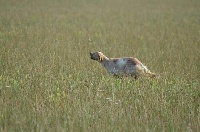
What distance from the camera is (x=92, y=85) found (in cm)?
685

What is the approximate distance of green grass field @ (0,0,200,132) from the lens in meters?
5.14

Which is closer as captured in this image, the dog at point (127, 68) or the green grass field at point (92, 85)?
the green grass field at point (92, 85)

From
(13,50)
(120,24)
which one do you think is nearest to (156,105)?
(13,50)

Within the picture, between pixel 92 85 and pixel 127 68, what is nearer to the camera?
pixel 92 85

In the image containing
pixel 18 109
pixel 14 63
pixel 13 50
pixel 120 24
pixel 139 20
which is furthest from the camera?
pixel 139 20

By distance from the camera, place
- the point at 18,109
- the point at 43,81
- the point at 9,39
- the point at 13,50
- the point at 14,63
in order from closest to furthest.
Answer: the point at 18,109 < the point at 43,81 < the point at 14,63 < the point at 13,50 < the point at 9,39

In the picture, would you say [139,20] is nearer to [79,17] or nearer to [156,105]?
[79,17]

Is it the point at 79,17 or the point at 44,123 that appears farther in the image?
the point at 79,17

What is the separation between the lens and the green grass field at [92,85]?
5.14 meters

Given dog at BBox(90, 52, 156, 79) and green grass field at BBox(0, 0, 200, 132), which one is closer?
green grass field at BBox(0, 0, 200, 132)

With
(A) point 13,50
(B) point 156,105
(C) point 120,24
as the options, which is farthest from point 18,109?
(C) point 120,24

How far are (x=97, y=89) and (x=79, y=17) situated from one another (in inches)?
580

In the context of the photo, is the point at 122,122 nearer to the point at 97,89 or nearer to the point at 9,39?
the point at 97,89

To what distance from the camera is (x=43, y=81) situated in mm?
7047
